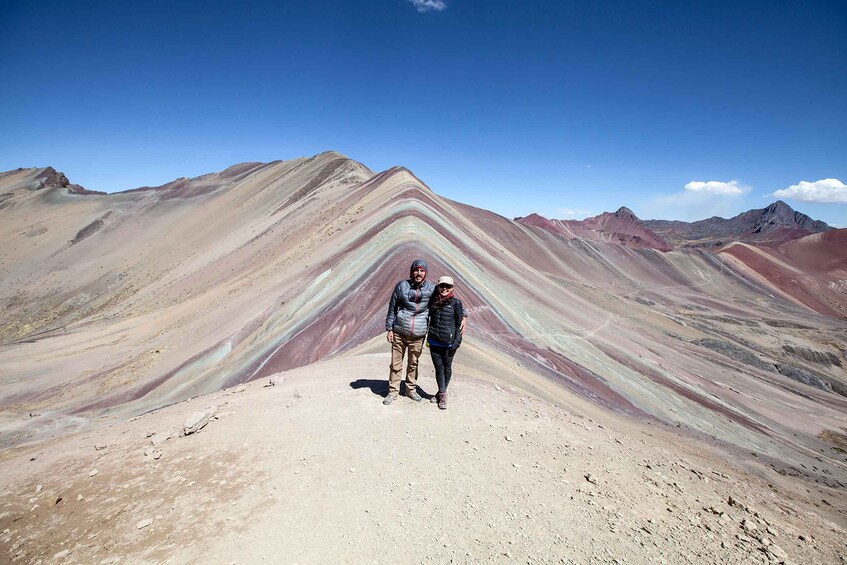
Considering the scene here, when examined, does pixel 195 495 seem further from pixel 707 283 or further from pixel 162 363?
pixel 707 283

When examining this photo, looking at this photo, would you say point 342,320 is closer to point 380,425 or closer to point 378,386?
point 378,386

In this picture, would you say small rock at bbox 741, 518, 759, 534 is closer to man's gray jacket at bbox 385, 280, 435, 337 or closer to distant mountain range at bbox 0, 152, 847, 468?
man's gray jacket at bbox 385, 280, 435, 337

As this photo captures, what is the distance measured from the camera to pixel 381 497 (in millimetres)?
3424

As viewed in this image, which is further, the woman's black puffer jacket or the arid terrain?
the woman's black puffer jacket

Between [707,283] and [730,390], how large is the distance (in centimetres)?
5022

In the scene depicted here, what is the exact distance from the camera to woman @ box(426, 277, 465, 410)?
478 cm

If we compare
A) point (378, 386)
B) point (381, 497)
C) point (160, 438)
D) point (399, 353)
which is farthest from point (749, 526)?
point (160, 438)

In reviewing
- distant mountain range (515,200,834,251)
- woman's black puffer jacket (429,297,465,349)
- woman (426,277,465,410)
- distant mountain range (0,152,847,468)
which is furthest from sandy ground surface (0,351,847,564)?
distant mountain range (515,200,834,251)

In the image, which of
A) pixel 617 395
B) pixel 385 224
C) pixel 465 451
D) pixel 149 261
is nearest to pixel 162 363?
pixel 385 224

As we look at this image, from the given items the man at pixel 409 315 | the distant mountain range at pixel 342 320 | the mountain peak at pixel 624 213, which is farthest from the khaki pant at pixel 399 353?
the mountain peak at pixel 624 213

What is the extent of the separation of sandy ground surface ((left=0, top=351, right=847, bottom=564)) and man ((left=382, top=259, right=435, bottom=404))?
728 millimetres

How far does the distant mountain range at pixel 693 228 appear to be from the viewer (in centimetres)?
7825

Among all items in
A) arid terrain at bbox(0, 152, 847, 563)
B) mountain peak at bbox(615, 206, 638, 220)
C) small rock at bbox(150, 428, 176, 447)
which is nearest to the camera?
arid terrain at bbox(0, 152, 847, 563)

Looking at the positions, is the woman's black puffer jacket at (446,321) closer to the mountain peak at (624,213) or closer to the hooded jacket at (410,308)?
the hooded jacket at (410,308)
